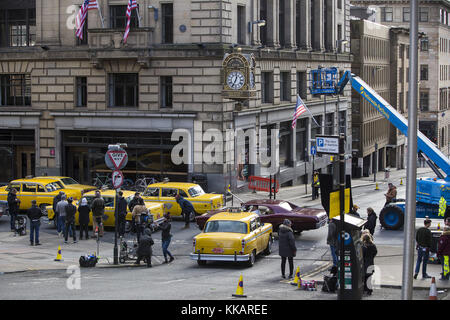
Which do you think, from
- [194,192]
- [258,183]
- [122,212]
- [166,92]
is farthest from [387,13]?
[122,212]

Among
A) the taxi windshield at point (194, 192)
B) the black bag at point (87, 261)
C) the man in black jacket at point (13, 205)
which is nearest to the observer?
the black bag at point (87, 261)

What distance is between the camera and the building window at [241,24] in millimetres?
46688

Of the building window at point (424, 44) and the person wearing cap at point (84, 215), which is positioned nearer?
the person wearing cap at point (84, 215)

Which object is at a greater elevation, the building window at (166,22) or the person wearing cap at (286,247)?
the building window at (166,22)

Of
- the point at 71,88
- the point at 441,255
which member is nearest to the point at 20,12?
the point at 71,88

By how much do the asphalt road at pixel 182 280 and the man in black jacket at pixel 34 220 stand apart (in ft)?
14.9

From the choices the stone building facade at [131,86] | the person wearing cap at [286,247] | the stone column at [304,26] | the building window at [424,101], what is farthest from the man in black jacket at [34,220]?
the building window at [424,101]

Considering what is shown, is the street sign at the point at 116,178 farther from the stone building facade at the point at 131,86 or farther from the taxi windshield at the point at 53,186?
the stone building facade at the point at 131,86

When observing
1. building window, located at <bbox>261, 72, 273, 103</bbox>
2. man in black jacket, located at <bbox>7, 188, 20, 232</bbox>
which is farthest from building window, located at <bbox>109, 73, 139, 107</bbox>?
man in black jacket, located at <bbox>7, 188, 20, 232</bbox>

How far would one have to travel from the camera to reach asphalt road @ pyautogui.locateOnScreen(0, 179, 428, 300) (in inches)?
814

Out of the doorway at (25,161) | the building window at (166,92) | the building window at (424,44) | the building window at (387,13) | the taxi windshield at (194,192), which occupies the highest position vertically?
the building window at (387,13)

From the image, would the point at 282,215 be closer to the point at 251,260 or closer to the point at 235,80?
the point at 251,260

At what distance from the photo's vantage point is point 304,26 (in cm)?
5728

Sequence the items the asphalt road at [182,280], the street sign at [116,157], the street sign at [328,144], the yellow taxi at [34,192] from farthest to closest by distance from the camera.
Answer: the yellow taxi at [34,192], the street sign at [116,157], the asphalt road at [182,280], the street sign at [328,144]
